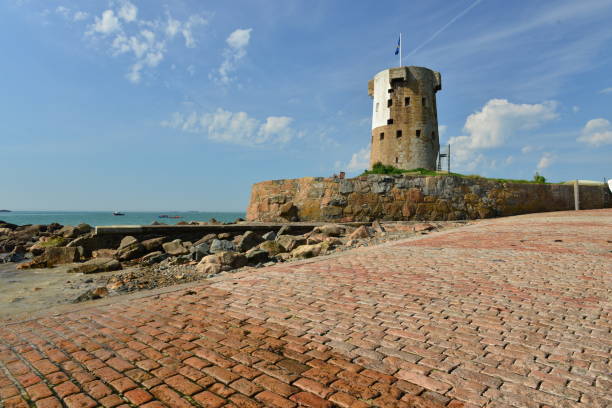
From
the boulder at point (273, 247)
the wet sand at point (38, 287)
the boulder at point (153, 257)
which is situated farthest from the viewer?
the boulder at point (153, 257)

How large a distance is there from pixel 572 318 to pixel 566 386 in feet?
4.72

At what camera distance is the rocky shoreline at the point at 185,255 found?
7.55 m

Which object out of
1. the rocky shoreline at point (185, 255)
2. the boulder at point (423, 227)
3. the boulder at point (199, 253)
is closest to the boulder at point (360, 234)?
the rocky shoreline at point (185, 255)

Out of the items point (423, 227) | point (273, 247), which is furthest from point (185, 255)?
point (423, 227)

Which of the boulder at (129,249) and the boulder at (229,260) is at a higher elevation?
the boulder at (229,260)

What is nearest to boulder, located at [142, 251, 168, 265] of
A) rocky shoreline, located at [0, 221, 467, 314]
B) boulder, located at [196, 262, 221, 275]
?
rocky shoreline, located at [0, 221, 467, 314]

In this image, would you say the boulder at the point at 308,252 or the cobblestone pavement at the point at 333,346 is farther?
the boulder at the point at 308,252

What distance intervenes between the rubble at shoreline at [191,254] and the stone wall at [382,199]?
1084 mm

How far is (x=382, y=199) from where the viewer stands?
14820mm

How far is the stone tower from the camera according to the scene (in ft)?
87.6

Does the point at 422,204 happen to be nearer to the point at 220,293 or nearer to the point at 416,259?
the point at 416,259

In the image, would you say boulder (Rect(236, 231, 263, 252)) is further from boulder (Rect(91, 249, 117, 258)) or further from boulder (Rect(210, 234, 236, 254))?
boulder (Rect(91, 249, 117, 258))

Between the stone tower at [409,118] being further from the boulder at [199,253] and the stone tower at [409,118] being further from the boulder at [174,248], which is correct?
the boulder at [199,253]

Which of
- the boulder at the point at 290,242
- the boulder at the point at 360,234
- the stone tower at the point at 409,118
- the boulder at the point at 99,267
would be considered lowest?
the boulder at the point at 99,267
